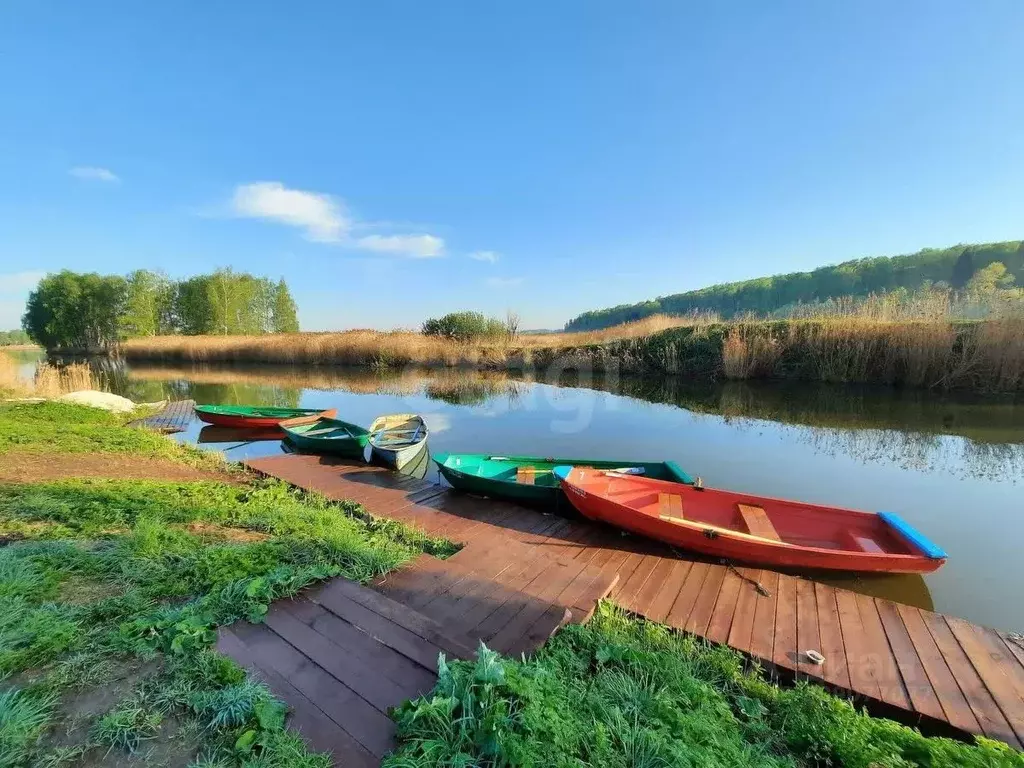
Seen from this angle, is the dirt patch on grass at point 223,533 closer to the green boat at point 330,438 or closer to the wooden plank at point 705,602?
the wooden plank at point 705,602

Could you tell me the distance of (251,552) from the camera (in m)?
3.68

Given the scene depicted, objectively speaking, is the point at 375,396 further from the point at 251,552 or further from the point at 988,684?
the point at 988,684

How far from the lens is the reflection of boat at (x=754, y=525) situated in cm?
443

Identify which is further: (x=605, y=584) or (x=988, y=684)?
(x=605, y=584)

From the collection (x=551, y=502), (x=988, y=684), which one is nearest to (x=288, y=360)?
(x=551, y=502)

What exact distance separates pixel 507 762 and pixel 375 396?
17.7 meters

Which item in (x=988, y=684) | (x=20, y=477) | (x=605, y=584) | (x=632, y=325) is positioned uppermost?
(x=632, y=325)

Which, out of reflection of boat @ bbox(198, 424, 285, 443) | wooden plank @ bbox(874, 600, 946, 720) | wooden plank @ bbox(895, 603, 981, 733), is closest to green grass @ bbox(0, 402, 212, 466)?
reflection of boat @ bbox(198, 424, 285, 443)

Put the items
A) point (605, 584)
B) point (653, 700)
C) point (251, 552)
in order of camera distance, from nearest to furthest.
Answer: point (653, 700) → point (251, 552) → point (605, 584)

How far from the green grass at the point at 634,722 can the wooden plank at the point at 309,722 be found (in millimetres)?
204

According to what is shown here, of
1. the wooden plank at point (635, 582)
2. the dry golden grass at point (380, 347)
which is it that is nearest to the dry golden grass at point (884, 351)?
the dry golden grass at point (380, 347)

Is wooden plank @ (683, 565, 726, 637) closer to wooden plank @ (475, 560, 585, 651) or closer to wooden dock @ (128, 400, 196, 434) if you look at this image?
wooden plank @ (475, 560, 585, 651)

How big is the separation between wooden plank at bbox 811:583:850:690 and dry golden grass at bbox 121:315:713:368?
19.8 m

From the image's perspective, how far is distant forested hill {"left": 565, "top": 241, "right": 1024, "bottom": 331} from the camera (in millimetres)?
46062
